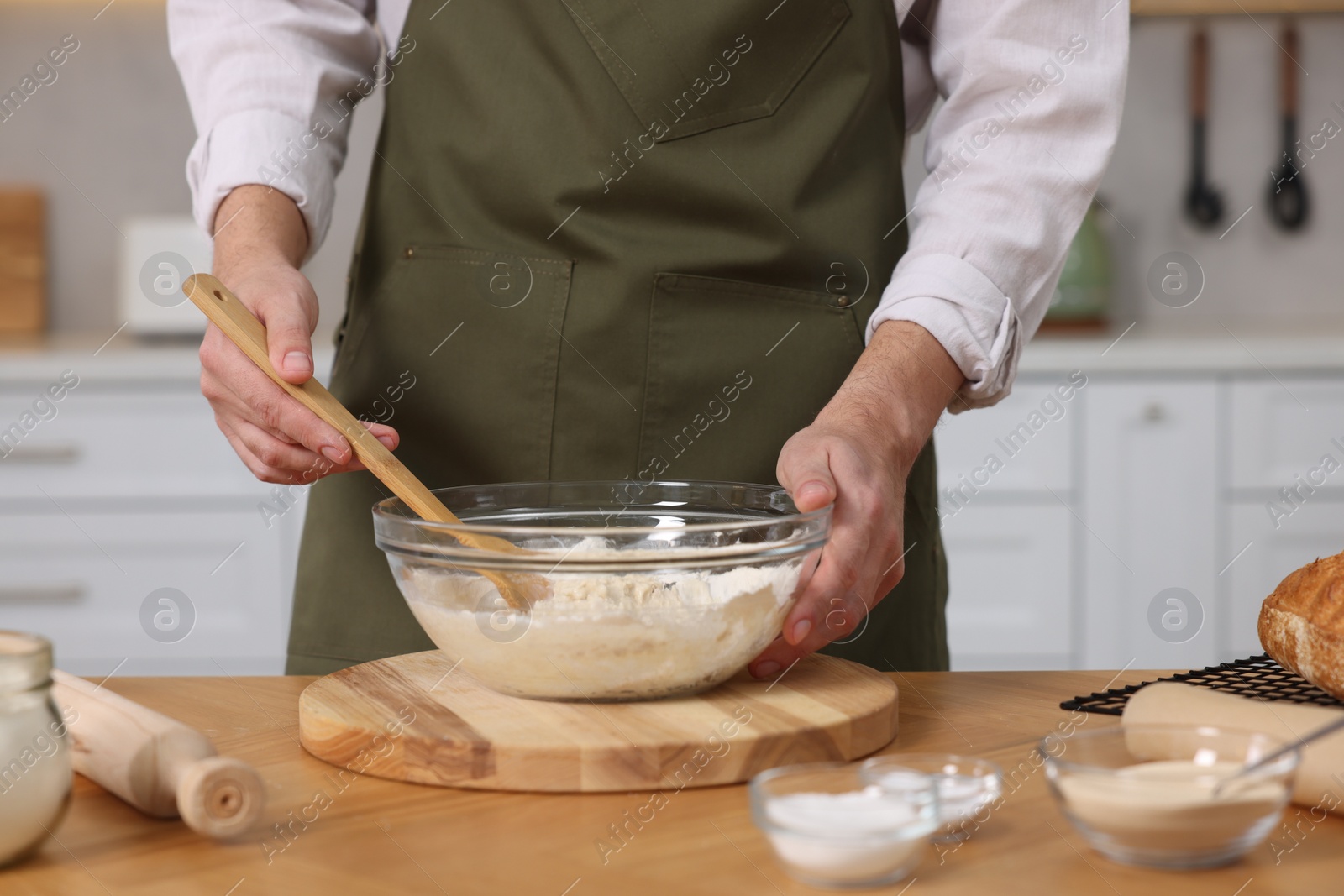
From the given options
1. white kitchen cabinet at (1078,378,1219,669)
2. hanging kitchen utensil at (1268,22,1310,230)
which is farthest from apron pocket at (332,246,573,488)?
hanging kitchen utensil at (1268,22,1310,230)

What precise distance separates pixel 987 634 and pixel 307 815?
5.23 ft

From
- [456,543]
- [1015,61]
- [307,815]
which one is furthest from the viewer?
[1015,61]

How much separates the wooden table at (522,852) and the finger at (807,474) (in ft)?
0.46

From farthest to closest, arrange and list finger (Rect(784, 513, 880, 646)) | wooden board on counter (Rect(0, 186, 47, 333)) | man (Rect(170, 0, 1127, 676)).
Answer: wooden board on counter (Rect(0, 186, 47, 333)) → man (Rect(170, 0, 1127, 676)) → finger (Rect(784, 513, 880, 646))

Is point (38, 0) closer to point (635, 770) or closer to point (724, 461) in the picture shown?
point (724, 461)

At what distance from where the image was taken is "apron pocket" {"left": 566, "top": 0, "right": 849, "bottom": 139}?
0.94 meters

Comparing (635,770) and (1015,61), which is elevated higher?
(1015,61)

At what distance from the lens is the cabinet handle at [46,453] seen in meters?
1.93

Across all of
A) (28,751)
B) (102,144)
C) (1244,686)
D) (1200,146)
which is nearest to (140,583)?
(102,144)

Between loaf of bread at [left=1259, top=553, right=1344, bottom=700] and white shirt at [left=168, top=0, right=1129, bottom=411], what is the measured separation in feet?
0.87

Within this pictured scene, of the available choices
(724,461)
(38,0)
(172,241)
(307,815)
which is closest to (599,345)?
(724,461)

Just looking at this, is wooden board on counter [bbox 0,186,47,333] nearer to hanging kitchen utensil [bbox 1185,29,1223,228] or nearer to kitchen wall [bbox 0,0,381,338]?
kitchen wall [bbox 0,0,381,338]

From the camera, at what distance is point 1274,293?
2.49 meters

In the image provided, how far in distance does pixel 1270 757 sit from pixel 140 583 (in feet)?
5.93
